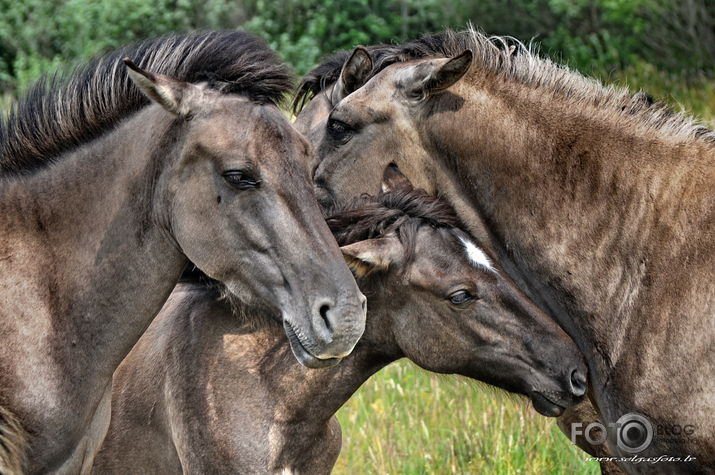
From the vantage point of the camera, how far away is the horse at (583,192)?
441cm

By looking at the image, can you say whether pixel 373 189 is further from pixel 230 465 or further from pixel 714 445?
pixel 714 445

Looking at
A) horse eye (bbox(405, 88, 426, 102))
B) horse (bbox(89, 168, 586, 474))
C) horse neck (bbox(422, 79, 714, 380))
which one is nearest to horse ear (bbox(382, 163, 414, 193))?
horse (bbox(89, 168, 586, 474))

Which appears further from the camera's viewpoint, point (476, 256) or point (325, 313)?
point (476, 256)

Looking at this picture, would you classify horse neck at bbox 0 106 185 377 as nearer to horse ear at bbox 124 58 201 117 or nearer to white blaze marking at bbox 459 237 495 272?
horse ear at bbox 124 58 201 117

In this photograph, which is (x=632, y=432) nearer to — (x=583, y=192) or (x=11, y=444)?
(x=583, y=192)

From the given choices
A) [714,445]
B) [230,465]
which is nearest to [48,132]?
[230,465]

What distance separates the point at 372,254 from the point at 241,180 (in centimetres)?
101

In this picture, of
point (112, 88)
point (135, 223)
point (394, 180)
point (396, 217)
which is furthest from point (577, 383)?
point (112, 88)

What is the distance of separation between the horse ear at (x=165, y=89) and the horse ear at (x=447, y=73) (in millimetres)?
1251

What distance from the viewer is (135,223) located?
433 centimetres

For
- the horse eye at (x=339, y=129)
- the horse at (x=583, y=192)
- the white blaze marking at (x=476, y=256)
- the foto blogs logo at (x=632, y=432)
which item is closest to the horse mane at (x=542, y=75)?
the horse at (x=583, y=192)

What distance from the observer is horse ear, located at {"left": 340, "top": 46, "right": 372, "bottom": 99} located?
5559 mm

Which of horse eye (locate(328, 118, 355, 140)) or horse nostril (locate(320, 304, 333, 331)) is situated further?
horse eye (locate(328, 118, 355, 140))

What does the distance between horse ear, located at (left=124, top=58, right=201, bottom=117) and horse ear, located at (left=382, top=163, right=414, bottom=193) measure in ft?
4.18
